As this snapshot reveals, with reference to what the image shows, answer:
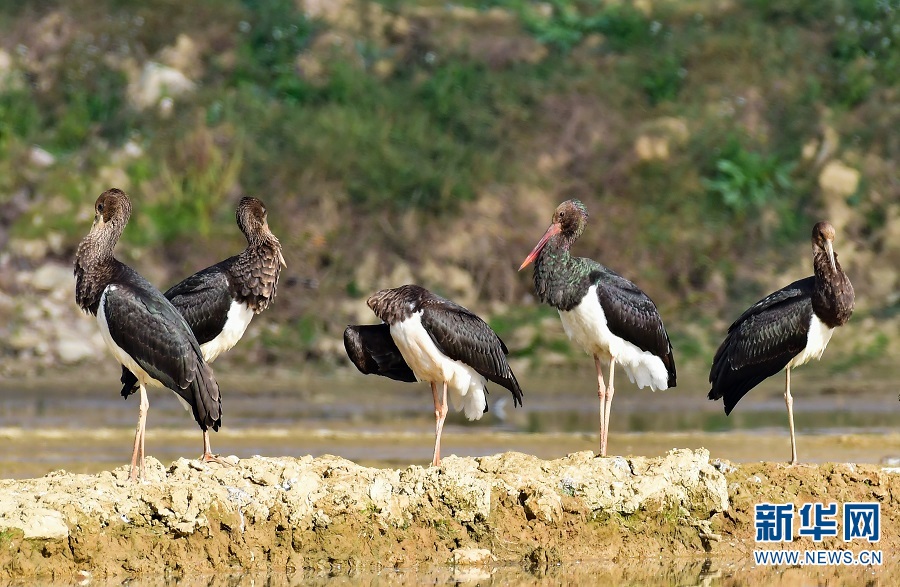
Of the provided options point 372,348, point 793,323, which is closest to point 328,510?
point 372,348

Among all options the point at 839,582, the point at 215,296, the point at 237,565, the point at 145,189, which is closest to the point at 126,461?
the point at 215,296

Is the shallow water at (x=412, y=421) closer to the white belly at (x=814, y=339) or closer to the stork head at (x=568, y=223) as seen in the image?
the white belly at (x=814, y=339)

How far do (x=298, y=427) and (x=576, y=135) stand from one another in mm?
9452

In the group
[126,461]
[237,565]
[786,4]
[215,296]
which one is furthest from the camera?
[786,4]

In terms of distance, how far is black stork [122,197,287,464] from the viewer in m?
11.2

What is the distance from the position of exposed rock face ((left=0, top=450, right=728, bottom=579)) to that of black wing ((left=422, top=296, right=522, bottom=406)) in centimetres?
79

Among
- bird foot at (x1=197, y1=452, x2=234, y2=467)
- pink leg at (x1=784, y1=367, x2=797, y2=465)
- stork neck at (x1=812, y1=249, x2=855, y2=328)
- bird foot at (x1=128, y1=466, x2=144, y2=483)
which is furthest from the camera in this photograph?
stork neck at (x1=812, y1=249, x2=855, y2=328)

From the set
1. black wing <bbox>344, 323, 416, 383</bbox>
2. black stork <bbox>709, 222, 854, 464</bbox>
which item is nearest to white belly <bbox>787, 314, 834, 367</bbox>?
black stork <bbox>709, 222, 854, 464</bbox>

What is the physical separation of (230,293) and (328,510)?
7.37ft

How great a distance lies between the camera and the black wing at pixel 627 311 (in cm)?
1113

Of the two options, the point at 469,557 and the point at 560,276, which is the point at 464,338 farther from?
the point at 469,557

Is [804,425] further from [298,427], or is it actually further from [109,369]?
[109,369]

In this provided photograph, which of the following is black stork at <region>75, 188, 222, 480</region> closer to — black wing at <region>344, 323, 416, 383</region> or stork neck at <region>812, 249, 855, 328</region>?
black wing at <region>344, 323, 416, 383</region>

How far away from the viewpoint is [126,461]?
43.9 feet
